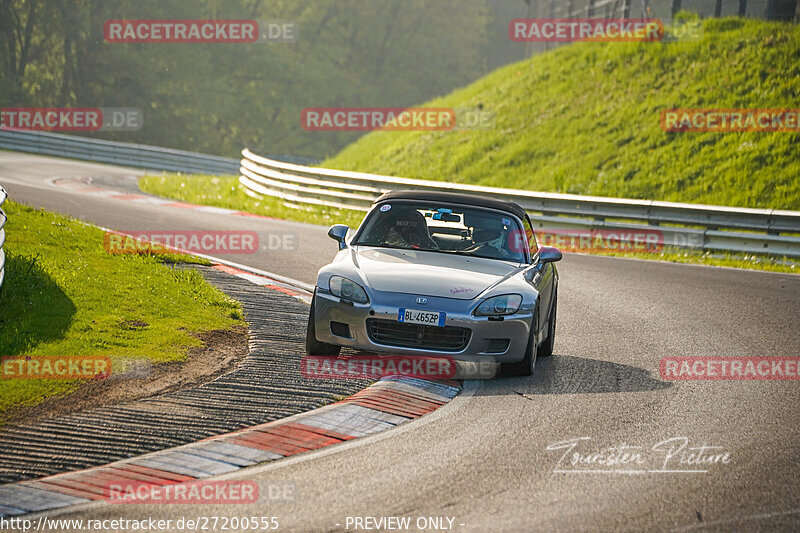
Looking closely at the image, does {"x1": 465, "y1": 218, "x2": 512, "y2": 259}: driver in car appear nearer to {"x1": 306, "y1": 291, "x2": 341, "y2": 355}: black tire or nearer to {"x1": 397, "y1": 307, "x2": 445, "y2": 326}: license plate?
{"x1": 397, "y1": 307, "x2": 445, "y2": 326}: license plate

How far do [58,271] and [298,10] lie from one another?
6425 cm

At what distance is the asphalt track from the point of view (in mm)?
4863

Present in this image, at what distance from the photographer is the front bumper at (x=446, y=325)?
7.70 metres

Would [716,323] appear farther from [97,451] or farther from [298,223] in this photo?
[298,223]

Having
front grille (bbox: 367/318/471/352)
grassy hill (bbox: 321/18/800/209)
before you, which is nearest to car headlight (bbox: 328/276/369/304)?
front grille (bbox: 367/318/471/352)

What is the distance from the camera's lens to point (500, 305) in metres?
7.84

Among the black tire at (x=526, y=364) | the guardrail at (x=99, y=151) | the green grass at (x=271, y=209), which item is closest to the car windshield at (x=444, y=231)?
the black tire at (x=526, y=364)

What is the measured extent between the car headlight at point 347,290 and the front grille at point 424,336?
0.21 m

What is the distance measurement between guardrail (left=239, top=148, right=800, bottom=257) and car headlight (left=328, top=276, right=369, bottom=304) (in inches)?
472

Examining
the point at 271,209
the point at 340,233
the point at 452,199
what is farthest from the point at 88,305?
the point at 271,209

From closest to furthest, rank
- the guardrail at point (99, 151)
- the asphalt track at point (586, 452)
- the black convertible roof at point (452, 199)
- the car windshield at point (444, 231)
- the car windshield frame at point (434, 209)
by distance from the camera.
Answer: the asphalt track at point (586, 452)
the car windshield frame at point (434, 209)
the car windshield at point (444, 231)
the black convertible roof at point (452, 199)
the guardrail at point (99, 151)

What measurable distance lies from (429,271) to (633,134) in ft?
65.0

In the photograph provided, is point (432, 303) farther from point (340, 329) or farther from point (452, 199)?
point (452, 199)

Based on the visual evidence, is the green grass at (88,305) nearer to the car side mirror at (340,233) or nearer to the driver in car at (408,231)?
the car side mirror at (340,233)
